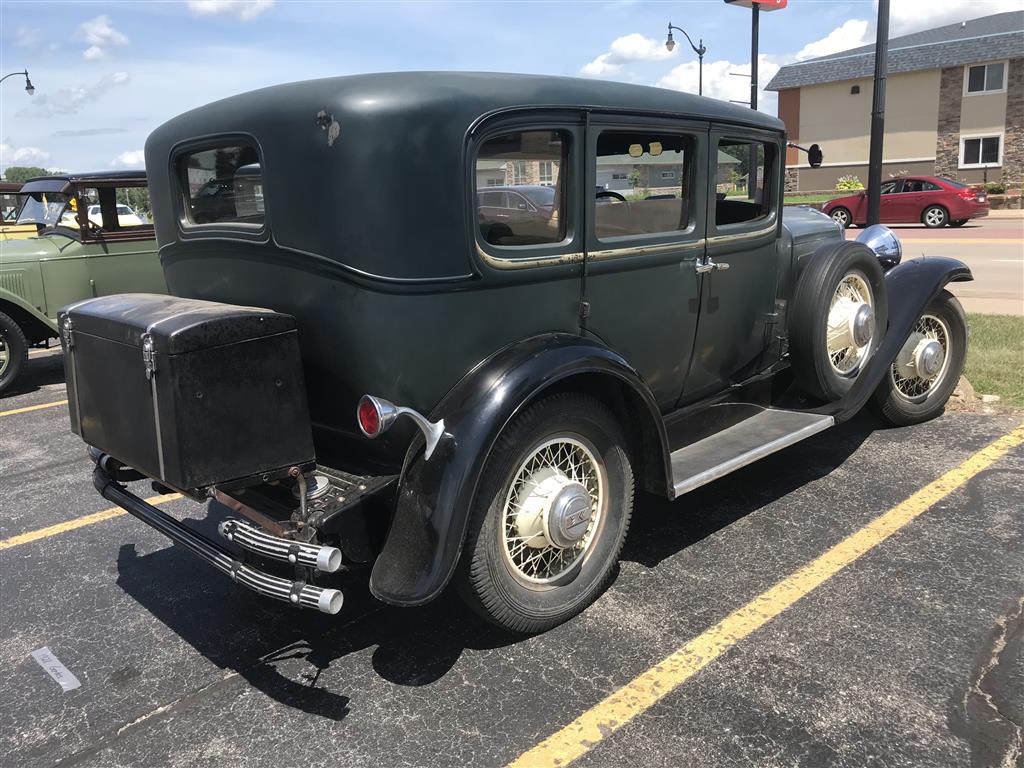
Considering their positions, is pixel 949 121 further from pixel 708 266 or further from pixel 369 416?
pixel 369 416

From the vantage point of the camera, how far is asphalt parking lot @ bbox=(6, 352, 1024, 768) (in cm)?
240

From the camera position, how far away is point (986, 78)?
103 feet

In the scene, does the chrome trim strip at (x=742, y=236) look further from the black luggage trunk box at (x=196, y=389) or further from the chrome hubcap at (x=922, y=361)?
the black luggage trunk box at (x=196, y=389)

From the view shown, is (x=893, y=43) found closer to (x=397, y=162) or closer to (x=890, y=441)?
(x=890, y=441)

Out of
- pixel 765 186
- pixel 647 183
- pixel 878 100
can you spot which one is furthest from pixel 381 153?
pixel 878 100

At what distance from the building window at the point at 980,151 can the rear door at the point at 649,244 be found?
33.6 meters

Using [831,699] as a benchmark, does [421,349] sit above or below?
above

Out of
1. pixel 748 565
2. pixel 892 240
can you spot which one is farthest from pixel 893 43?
pixel 748 565

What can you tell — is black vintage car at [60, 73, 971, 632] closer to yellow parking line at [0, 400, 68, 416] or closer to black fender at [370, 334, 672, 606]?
black fender at [370, 334, 672, 606]

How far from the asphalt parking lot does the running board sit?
0.39 metres

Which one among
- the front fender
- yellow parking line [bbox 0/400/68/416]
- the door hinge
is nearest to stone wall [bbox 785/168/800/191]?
the front fender

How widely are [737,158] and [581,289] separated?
1375 millimetres

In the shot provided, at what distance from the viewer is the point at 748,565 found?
135 inches

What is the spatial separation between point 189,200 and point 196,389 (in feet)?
4.19
